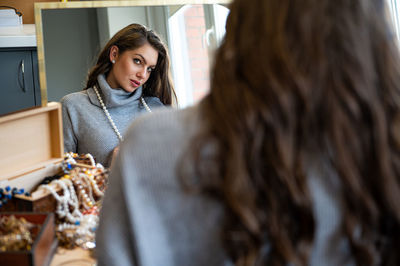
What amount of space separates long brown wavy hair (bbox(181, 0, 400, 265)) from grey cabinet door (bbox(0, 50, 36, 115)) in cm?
183

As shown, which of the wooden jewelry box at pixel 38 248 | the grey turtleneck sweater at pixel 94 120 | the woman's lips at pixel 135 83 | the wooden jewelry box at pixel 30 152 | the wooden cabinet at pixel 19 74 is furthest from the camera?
A: the wooden cabinet at pixel 19 74

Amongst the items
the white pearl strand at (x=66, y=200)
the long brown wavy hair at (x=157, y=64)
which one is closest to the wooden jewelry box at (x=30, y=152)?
the white pearl strand at (x=66, y=200)

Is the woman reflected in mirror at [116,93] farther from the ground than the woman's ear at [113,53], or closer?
closer

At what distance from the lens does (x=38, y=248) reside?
66 centimetres

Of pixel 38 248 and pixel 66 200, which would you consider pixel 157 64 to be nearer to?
pixel 66 200

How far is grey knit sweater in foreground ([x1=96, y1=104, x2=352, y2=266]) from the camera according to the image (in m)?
0.46

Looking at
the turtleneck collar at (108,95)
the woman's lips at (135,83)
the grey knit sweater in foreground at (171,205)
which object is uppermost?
the woman's lips at (135,83)

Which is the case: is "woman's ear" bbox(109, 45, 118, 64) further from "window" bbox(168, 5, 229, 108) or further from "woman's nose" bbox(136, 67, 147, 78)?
"window" bbox(168, 5, 229, 108)

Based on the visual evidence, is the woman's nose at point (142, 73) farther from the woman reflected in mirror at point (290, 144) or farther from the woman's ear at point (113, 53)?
the woman reflected in mirror at point (290, 144)

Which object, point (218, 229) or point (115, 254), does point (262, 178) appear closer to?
point (218, 229)

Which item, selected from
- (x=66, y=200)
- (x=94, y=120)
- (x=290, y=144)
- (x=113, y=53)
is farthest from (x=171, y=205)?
(x=113, y=53)

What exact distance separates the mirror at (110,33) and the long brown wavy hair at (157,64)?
2 cm

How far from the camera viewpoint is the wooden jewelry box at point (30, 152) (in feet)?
2.71

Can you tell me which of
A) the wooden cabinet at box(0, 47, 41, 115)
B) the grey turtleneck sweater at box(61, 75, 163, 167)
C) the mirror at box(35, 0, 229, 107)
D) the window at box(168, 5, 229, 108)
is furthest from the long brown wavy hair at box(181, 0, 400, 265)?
the wooden cabinet at box(0, 47, 41, 115)
